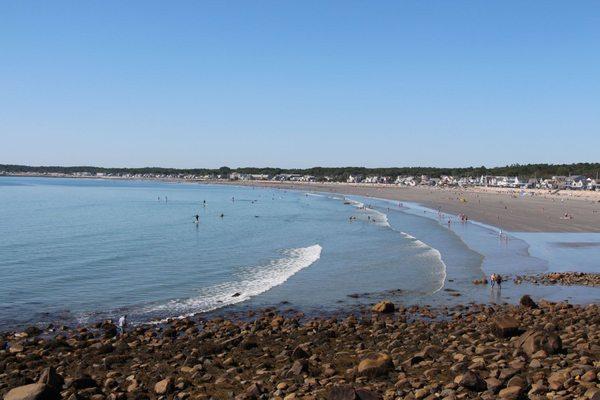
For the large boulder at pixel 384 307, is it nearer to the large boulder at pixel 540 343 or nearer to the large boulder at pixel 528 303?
the large boulder at pixel 528 303

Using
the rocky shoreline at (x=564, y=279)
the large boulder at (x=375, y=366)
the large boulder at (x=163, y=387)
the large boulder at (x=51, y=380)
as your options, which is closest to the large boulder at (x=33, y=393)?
the large boulder at (x=51, y=380)

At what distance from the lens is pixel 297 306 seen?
22734 mm

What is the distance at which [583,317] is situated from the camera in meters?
18.7

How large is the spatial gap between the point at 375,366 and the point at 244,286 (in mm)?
14551

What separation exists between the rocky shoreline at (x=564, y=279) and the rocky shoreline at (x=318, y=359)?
22.7ft

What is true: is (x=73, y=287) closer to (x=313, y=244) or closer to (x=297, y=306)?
(x=297, y=306)

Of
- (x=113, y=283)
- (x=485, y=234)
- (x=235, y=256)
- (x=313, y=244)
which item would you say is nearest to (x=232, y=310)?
(x=113, y=283)

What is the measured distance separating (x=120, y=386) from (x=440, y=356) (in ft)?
25.3

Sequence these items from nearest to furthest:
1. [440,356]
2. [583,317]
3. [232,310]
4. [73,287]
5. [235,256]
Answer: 1. [440,356]
2. [583,317]
3. [232,310]
4. [73,287]
5. [235,256]

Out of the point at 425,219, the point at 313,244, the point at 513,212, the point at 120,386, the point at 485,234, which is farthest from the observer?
the point at 513,212

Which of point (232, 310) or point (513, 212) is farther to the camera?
point (513, 212)

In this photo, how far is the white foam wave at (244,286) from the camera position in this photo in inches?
880

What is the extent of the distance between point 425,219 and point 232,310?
4867 cm

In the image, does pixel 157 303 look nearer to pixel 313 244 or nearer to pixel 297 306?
pixel 297 306
